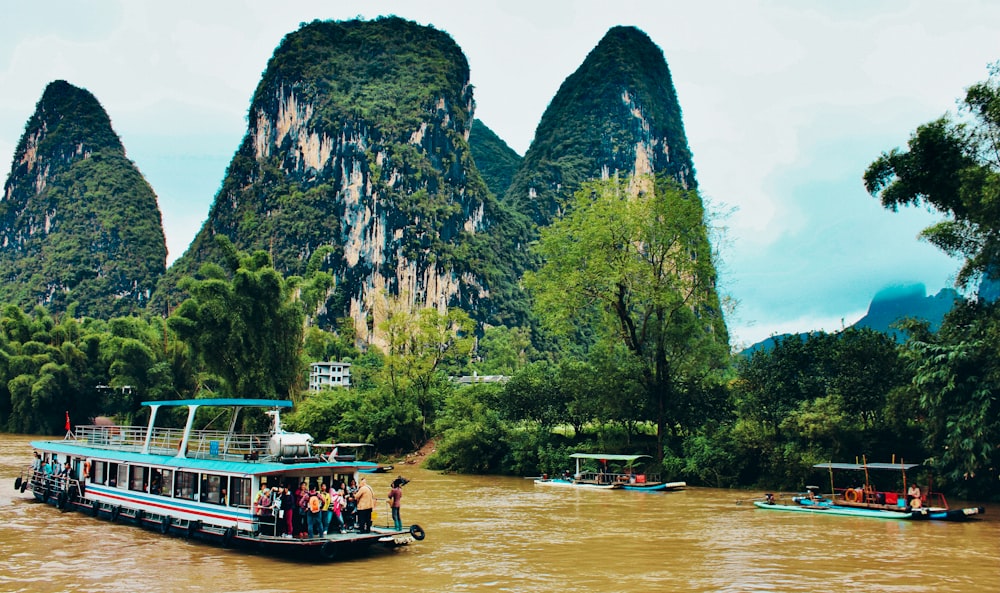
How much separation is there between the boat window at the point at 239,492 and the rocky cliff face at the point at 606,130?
147m

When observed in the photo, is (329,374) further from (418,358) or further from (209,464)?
(209,464)

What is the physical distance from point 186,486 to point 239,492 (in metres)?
2.63

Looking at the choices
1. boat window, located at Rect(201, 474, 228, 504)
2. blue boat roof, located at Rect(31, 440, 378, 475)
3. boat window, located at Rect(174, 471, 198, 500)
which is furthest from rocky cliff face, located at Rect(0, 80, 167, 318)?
boat window, located at Rect(201, 474, 228, 504)

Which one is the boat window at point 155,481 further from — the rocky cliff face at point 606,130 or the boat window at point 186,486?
the rocky cliff face at point 606,130

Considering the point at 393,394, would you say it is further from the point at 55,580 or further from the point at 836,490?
the point at 55,580

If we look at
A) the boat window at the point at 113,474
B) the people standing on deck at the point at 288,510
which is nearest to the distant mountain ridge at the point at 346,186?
the boat window at the point at 113,474

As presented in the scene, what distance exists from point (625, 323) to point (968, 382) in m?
15.0

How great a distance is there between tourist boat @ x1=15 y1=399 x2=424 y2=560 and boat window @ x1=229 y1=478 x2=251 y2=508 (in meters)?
0.02

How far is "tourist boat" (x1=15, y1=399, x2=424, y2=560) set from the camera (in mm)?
17469

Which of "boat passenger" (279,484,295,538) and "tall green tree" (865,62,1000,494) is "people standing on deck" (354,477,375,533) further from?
"tall green tree" (865,62,1000,494)

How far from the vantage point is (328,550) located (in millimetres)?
16703

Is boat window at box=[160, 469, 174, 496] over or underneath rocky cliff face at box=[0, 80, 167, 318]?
underneath

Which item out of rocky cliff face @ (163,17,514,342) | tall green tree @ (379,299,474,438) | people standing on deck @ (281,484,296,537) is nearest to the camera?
people standing on deck @ (281,484,296,537)

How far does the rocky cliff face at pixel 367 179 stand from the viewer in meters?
128
